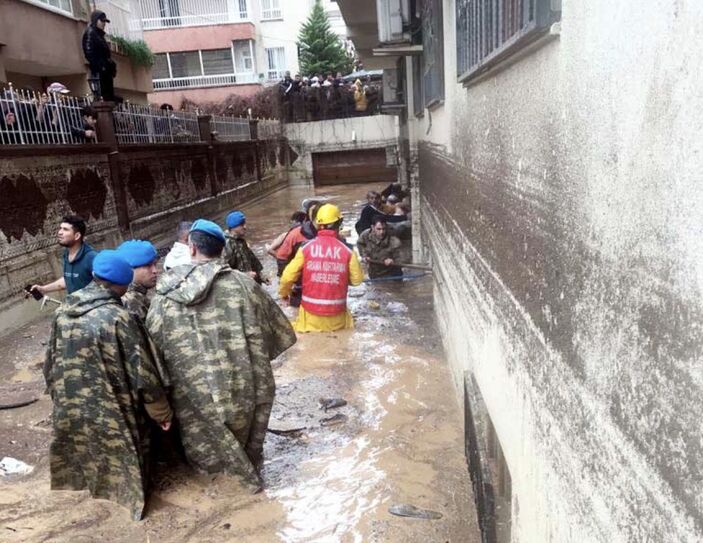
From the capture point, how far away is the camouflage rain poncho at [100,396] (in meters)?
3.04

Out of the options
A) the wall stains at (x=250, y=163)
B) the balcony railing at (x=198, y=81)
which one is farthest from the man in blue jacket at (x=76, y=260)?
the balcony railing at (x=198, y=81)

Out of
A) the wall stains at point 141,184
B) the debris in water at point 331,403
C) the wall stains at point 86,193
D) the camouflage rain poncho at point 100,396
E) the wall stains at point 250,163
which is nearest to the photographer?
the camouflage rain poncho at point 100,396

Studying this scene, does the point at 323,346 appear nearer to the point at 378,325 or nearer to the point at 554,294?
the point at 378,325

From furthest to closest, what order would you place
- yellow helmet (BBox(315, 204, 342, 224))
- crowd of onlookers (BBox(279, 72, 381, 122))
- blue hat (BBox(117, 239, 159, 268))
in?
crowd of onlookers (BBox(279, 72, 381, 122)) < yellow helmet (BBox(315, 204, 342, 224)) < blue hat (BBox(117, 239, 159, 268))

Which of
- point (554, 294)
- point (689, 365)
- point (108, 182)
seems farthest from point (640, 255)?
point (108, 182)

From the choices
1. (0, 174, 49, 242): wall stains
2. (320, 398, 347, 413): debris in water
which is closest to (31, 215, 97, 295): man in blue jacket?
(320, 398, 347, 413): debris in water

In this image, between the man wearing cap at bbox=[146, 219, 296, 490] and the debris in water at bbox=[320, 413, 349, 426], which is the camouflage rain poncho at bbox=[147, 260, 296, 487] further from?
the debris in water at bbox=[320, 413, 349, 426]

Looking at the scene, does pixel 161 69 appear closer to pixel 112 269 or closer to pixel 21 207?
pixel 21 207

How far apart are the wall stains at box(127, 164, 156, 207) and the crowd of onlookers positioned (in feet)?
50.5

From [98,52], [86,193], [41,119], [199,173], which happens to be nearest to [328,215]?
[41,119]

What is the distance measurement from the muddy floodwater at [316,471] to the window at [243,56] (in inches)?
1151

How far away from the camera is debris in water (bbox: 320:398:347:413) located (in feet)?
15.6

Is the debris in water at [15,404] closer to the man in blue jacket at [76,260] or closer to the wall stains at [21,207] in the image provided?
the man in blue jacket at [76,260]

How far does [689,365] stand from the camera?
36.1 inches
